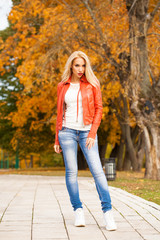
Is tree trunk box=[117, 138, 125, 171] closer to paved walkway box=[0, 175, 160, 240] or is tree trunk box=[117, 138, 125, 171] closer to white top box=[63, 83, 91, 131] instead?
paved walkway box=[0, 175, 160, 240]

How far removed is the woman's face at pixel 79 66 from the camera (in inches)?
200

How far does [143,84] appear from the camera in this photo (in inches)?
560

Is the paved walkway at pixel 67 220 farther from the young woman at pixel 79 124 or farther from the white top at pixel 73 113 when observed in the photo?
the white top at pixel 73 113

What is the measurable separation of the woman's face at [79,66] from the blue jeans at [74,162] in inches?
27.9

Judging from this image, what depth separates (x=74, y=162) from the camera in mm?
5031

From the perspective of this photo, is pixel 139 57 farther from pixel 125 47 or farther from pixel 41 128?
pixel 41 128

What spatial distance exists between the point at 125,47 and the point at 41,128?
1119 cm

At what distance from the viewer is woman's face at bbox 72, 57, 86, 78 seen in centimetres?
508

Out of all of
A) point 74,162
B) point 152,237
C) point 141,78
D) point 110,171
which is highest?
point 141,78

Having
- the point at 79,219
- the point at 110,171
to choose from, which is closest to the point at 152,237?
the point at 79,219

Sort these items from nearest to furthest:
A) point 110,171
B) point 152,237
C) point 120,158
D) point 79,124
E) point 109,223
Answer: point 152,237, point 109,223, point 79,124, point 110,171, point 120,158

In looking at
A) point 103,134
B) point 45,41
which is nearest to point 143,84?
point 45,41

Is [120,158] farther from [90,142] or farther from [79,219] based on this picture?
[90,142]

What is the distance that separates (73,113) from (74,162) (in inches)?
23.8
